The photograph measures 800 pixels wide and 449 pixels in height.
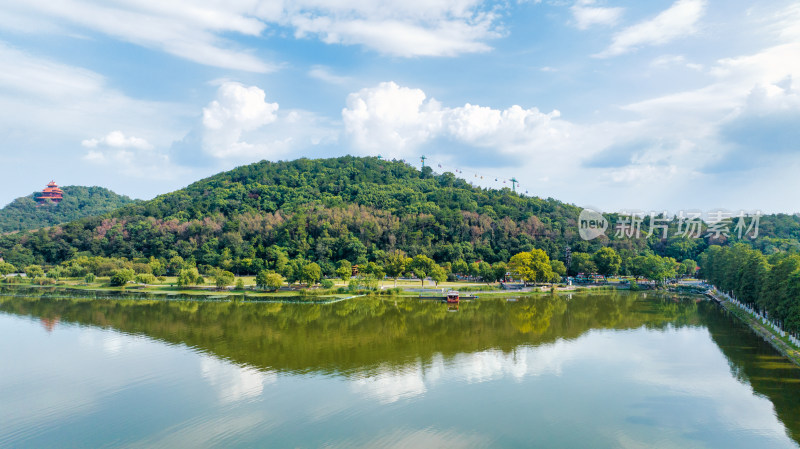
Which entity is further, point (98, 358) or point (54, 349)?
point (54, 349)

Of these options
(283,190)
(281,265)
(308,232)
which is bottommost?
(281,265)

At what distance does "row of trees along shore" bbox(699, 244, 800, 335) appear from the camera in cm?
2358

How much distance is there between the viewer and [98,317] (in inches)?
1359

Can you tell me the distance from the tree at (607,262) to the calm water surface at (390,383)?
22940mm

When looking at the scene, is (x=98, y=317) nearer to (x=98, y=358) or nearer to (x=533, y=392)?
(x=98, y=358)

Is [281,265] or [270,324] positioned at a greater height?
[281,265]

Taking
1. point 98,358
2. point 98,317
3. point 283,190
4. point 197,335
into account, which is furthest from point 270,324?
point 283,190

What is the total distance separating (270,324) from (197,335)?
4965 millimetres

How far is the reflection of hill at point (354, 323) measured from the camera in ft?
78.6

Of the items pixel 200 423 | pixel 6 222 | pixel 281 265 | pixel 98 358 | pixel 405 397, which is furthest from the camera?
pixel 6 222

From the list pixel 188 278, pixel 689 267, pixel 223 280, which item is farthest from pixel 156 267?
pixel 689 267

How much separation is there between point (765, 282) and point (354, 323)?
27.8 m

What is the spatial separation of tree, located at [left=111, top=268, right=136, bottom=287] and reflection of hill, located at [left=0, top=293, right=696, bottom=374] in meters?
7.86

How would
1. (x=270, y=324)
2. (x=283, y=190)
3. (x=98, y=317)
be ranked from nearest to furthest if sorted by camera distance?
(x=270, y=324), (x=98, y=317), (x=283, y=190)
